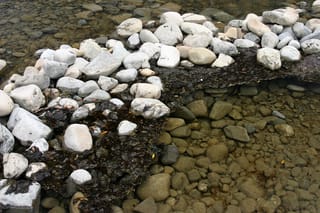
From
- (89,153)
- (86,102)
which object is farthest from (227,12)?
(89,153)

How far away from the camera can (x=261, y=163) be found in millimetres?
2426

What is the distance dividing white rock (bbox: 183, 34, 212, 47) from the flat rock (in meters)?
0.82

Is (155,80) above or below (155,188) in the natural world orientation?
above

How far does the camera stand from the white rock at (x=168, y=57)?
297 centimetres

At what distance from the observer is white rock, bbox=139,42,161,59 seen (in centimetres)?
305

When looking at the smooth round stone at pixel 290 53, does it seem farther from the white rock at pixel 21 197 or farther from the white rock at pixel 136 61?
the white rock at pixel 21 197

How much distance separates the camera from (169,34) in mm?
3238

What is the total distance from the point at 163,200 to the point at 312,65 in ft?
5.29

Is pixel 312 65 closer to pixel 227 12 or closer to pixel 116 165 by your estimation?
pixel 227 12

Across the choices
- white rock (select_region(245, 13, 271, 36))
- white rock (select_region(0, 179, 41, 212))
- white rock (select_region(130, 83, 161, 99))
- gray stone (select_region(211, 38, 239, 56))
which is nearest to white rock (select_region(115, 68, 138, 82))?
white rock (select_region(130, 83, 161, 99))

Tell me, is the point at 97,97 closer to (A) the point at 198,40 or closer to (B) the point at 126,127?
(B) the point at 126,127

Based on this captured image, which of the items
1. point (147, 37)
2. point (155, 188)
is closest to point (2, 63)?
point (147, 37)

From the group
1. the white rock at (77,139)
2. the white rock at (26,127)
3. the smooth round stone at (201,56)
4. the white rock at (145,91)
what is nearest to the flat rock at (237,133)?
the white rock at (145,91)

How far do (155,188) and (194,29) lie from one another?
1.57 meters
